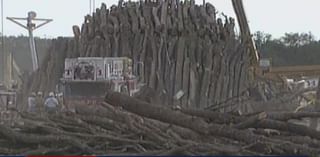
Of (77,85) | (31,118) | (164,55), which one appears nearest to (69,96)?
(77,85)

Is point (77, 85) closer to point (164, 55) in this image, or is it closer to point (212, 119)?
point (164, 55)

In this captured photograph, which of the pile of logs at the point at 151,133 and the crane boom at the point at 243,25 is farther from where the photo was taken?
the crane boom at the point at 243,25

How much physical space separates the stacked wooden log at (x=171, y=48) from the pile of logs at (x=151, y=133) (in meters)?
15.8

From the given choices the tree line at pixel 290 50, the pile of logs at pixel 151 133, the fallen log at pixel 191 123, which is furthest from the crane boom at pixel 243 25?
the tree line at pixel 290 50

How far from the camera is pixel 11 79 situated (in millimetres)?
34844

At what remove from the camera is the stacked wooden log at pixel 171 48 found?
22531mm

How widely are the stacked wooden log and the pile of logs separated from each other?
622 inches

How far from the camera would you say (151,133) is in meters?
4.91

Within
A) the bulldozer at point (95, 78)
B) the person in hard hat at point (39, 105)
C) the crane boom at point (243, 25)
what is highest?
the crane boom at point (243, 25)

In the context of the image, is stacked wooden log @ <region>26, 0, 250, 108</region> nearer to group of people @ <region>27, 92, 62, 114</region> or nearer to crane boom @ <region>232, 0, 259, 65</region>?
crane boom @ <region>232, 0, 259, 65</region>

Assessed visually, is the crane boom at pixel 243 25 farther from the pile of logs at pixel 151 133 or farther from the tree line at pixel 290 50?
the tree line at pixel 290 50

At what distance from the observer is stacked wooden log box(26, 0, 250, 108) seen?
73.9 ft

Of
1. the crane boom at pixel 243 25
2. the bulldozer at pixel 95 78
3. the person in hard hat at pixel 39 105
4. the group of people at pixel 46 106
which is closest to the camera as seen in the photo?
the person in hard hat at pixel 39 105

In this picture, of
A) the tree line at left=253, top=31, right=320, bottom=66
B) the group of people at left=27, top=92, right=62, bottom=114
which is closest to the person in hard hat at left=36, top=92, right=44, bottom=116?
the group of people at left=27, top=92, right=62, bottom=114
